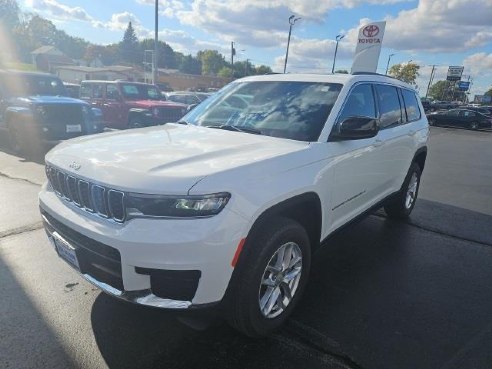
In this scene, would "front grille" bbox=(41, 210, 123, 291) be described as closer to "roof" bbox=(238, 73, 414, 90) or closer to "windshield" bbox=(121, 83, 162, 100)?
"roof" bbox=(238, 73, 414, 90)

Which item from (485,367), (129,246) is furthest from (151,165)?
(485,367)

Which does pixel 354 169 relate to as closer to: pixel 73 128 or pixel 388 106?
pixel 388 106

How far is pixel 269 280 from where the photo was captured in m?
2.69

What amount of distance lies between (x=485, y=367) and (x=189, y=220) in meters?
2.26

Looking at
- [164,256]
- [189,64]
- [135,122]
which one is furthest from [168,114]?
[189,64]

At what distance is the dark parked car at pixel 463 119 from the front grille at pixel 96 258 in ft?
99.9

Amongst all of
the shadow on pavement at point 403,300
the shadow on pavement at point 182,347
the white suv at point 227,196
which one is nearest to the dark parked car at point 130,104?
the white suv at point 227,196

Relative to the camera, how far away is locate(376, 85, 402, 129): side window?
4.22 meters

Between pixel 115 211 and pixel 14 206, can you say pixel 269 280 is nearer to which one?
pixel 115 211

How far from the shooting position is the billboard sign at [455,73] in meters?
82.4

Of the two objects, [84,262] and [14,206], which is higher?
[84,262]

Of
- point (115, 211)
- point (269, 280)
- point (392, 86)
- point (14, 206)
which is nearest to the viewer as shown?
point (115, 211)

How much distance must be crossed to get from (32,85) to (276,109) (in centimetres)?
898

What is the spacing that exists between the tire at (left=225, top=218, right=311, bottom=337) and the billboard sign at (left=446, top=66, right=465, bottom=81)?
94503 mm
